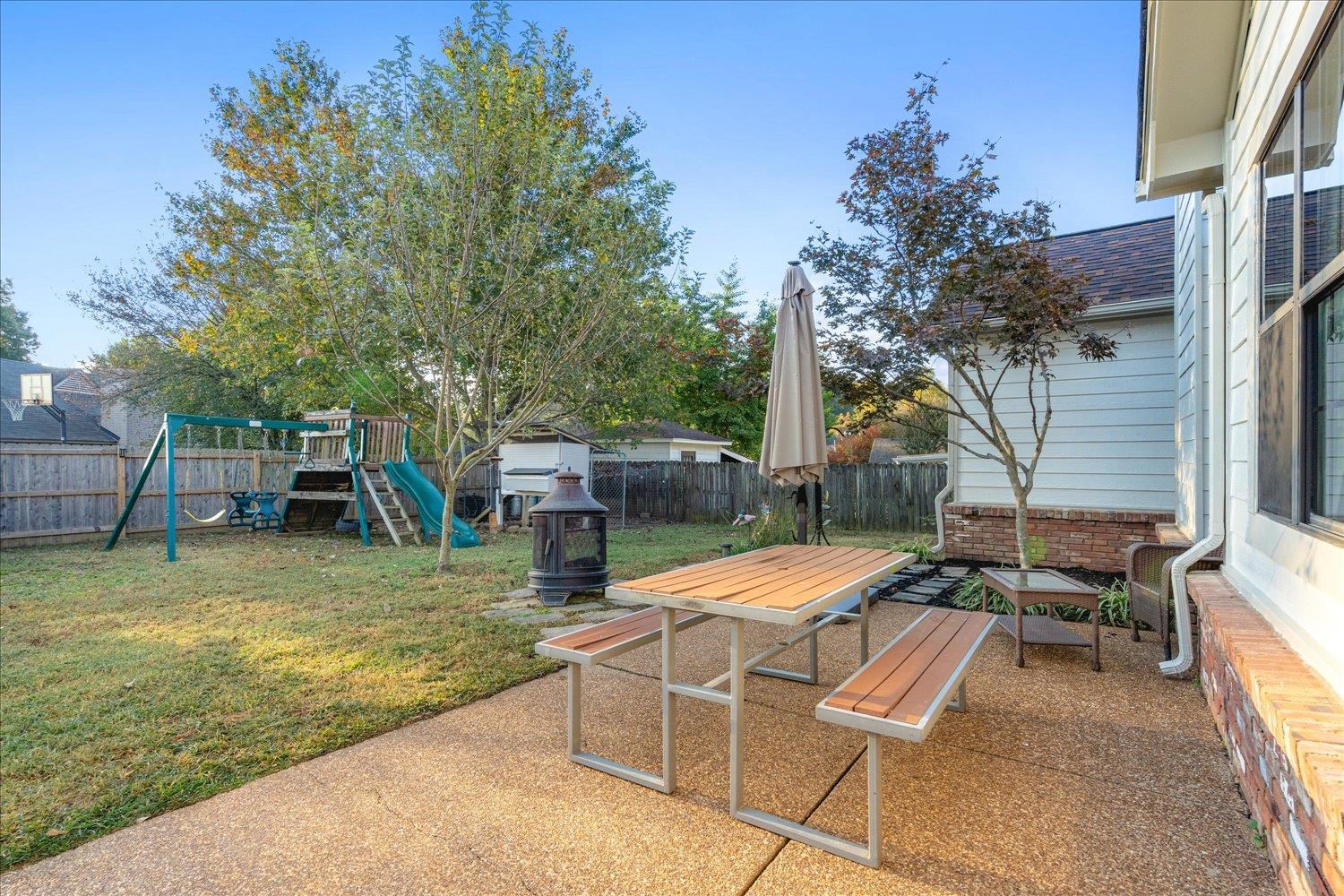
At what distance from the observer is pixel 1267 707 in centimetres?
171

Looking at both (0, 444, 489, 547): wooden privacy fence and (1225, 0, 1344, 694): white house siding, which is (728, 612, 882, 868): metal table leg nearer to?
(1225, 0, 1344, 694): white house siding

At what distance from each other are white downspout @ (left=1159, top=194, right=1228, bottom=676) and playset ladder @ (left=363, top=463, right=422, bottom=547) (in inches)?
371

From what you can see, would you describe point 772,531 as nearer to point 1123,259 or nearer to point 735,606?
point 735,606

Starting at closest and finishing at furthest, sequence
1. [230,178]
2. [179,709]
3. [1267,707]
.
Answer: [1267,707]
[179,709]
[230,178]

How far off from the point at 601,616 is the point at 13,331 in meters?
40.0

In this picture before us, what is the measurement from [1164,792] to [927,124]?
5.79 m

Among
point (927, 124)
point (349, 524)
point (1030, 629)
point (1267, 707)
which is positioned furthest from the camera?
point (349, 524)

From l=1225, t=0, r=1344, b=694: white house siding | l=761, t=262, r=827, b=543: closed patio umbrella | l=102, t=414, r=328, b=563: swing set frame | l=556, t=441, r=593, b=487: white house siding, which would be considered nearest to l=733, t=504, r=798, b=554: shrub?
l=761, t=262, r=827, b=543: closed patio umbrella

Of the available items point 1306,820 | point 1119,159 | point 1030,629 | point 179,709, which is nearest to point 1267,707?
point 1306,820

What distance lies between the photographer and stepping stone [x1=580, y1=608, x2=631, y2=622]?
527 cm

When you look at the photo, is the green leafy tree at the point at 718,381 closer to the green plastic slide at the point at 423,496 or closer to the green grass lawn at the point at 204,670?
the green plastic slide at the point at 423,496

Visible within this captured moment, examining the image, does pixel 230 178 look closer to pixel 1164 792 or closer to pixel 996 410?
pixel 996 410

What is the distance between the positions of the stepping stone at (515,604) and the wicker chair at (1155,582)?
463cm

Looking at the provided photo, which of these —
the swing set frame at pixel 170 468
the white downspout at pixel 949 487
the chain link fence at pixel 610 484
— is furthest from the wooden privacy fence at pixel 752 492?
the swing set frame at pixel 170 468
